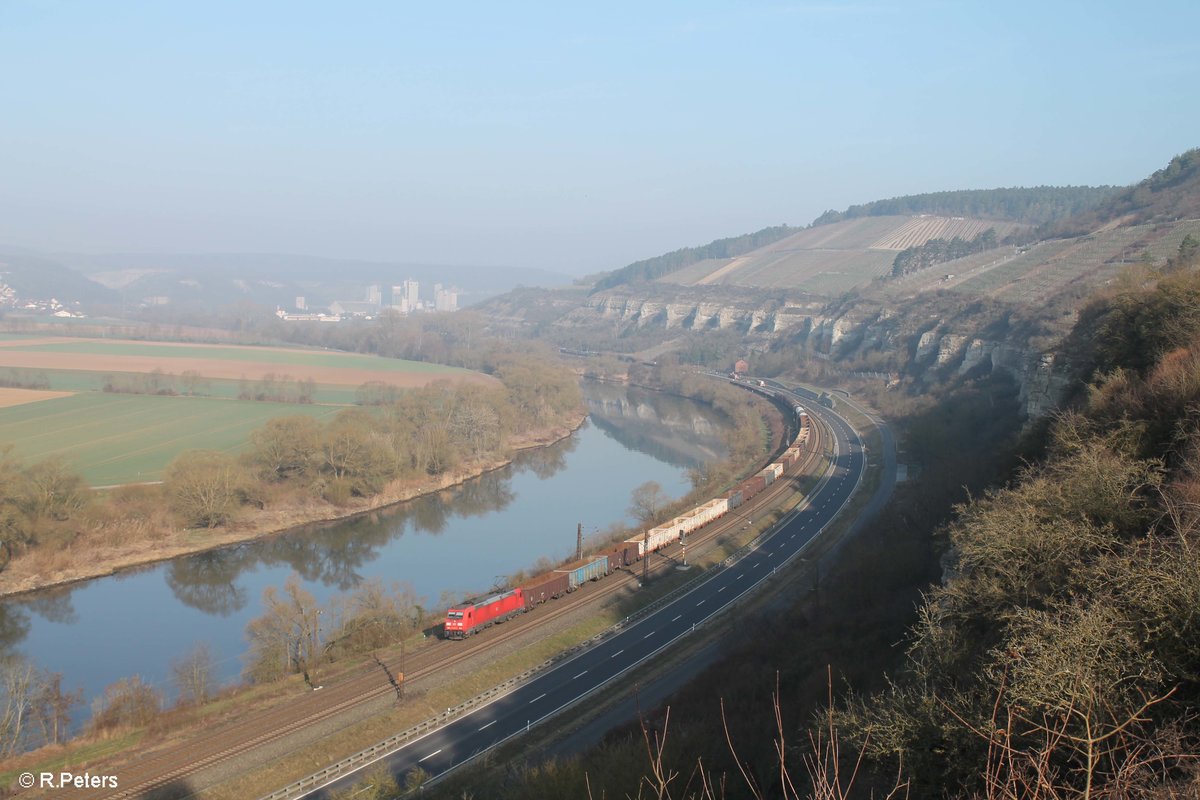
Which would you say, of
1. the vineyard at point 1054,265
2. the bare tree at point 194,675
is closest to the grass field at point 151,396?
the bare tree at point 194,675

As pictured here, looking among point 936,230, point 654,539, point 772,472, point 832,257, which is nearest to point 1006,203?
point 936,230

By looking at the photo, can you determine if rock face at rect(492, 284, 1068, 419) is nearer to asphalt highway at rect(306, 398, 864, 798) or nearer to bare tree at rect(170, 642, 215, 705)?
asphalt highway at rect(306, 398, 864, 798)

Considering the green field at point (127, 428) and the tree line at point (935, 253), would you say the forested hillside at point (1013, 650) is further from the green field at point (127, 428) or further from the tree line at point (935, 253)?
Answer: the tree line at point (935, 253)

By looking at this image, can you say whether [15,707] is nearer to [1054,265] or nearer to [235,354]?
[235,354]

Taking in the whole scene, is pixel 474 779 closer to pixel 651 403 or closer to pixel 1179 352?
pixel 1179 352

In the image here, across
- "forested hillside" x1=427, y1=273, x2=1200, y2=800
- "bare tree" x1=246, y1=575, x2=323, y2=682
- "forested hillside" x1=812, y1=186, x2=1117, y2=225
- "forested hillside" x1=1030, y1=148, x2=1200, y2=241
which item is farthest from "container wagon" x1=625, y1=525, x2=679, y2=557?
"forested hillside" x1=812, y1=186, x2=1117, y2=225
